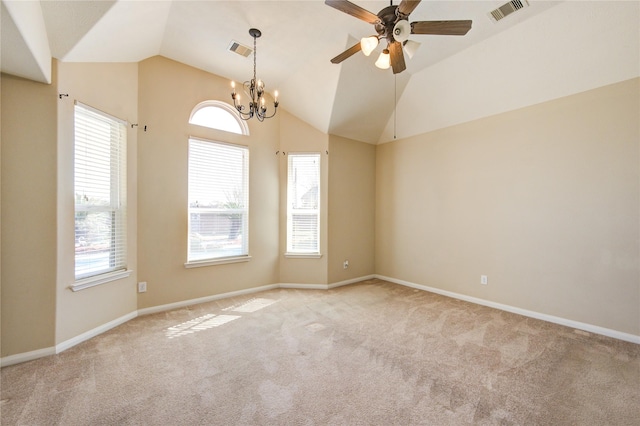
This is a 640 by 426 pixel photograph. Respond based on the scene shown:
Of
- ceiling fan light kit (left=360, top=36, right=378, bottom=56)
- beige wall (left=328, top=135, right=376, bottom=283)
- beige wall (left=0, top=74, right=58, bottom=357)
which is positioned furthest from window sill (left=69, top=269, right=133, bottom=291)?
ceiling fan light kit (left=360, top=36, right=378, bottom=56)

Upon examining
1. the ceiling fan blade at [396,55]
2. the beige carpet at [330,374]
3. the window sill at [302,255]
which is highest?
the ceiling fan blade at [396,55]

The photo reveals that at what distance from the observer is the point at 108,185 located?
3.10 m

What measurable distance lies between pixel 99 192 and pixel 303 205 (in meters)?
2.81

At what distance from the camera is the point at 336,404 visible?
189 cm

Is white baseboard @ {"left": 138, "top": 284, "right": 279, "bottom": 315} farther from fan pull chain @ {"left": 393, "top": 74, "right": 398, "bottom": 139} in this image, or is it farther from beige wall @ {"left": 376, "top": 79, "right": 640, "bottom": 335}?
fan pull chain @ {"left": 393, "top": 74, "right": 398, "bottom": 139}

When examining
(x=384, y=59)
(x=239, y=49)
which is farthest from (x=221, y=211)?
(x=384, y=59)

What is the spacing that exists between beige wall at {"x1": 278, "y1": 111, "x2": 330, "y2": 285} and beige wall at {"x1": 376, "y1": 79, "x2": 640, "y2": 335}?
1519mm

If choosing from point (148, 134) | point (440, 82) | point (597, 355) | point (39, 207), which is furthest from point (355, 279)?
point (39, 207)

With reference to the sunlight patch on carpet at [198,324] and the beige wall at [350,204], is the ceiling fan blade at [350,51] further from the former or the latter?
the sunlight patch on carpet at [198,324]

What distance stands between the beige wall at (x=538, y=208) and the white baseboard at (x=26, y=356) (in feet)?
15.8

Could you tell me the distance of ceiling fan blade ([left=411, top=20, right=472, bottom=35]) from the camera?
1942mm

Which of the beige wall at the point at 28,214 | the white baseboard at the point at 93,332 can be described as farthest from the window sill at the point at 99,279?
the white baseboard at the point at 93,332

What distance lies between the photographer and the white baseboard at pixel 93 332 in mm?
2588

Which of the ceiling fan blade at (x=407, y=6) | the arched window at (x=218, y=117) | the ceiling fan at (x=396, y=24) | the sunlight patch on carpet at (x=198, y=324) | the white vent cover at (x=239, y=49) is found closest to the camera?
the ceiling fan blade at (x=407, y=6)
